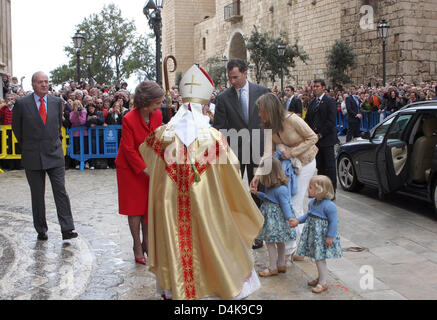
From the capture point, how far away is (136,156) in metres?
4.88

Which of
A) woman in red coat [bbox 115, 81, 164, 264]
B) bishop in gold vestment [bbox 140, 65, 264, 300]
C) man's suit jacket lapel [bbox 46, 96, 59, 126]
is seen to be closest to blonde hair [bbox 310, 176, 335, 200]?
bishop in gold vestment [bbox 140, 65, 264, 300]

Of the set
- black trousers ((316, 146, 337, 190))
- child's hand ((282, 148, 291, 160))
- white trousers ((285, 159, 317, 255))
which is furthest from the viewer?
black trousers ((316, 146, 337, 190))

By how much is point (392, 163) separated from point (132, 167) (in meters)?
4.22

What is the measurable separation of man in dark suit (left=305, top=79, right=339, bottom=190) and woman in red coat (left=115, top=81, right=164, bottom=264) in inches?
143

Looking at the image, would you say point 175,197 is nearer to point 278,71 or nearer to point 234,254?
point 234,254

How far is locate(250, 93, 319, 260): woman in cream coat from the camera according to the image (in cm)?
505

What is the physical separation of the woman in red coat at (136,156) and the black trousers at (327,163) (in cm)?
362

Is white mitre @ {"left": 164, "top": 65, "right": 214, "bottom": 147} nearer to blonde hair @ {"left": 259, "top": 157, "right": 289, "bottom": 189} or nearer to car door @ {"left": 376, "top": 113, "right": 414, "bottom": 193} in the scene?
blonde hair @ {"left": 259, "top": 157, "right": 289, "bottom": 189}

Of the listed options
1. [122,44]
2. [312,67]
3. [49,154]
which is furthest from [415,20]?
[122,44]

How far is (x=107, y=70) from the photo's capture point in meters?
55.4

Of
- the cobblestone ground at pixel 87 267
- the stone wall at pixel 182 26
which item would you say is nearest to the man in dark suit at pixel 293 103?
the cobblestone ground at pixel 87 267

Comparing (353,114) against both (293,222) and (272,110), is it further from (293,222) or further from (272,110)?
(293,222)

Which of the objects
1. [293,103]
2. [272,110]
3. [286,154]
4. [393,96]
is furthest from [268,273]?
[393,96]
